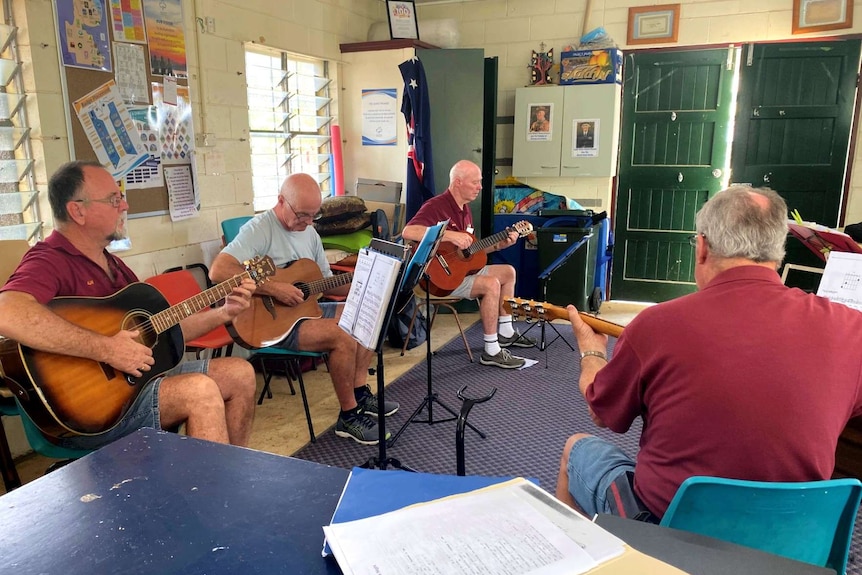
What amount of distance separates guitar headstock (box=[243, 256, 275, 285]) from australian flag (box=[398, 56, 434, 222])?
2377 millimetres

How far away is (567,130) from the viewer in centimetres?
511

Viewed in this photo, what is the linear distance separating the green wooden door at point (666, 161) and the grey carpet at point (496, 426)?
1771 millimetres

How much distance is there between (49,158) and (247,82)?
5.14 ft

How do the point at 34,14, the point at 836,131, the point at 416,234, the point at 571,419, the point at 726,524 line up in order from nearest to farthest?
1. the point at 726,524
2. the point at 34,14
3. the point at 571,419
4. the point at 416,234
5. the point at 836,131

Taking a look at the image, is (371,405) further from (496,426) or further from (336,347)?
(496,426)

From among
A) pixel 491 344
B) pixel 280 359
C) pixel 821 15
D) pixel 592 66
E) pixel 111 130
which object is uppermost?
pixel 821 15

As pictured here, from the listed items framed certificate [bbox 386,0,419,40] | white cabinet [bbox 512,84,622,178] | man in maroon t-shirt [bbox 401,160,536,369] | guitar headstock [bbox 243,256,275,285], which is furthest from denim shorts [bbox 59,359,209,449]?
white cabinet [bbox 512,84,622,178]

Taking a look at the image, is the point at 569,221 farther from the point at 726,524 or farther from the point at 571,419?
the point at 726,524

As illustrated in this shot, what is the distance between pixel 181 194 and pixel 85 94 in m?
0.72

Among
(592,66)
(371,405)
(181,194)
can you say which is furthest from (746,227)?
(592,66)

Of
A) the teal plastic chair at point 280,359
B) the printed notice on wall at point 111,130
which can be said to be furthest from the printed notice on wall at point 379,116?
the printed notice on wall at point 111,130

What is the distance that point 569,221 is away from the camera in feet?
15.8

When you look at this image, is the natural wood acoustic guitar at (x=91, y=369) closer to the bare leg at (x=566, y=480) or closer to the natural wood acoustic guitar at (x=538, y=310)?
the natural wood acoustic guitar at (x=538, y=310)

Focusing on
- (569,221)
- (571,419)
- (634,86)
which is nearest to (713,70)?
(634,86)
